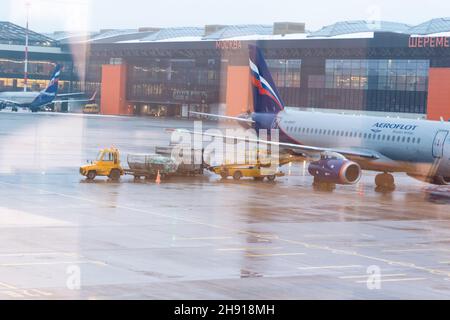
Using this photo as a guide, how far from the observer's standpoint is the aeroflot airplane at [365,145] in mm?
54719

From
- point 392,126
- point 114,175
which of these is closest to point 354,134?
point 392,126

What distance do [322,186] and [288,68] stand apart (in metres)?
92.0

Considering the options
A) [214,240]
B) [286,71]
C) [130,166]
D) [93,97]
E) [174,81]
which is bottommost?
[214,240]

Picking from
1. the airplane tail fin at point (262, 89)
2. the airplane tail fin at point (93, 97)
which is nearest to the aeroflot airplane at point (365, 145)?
the airplane tail fin at point (262, 89)

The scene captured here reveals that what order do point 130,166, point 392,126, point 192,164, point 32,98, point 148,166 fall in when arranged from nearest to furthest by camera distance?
1. point 392,126
2. point 148,166
3. point 130,166
4. point 192,164
5. point 32,98

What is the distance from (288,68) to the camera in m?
148

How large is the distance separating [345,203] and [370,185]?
1122 cm

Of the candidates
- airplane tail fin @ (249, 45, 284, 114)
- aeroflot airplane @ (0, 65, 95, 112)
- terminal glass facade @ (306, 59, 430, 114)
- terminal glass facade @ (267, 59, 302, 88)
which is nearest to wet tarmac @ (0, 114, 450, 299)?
airplane tail fin @ (249, 45, 284, 114)

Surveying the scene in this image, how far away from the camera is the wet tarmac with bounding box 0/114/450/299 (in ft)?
88.6

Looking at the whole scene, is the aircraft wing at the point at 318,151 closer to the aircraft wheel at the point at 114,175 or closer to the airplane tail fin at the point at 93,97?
the aircraft wheel at the point at 114,175

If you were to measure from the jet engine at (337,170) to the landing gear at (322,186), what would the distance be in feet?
2.09

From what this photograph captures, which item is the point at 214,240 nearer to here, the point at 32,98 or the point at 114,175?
the point at 114,175
